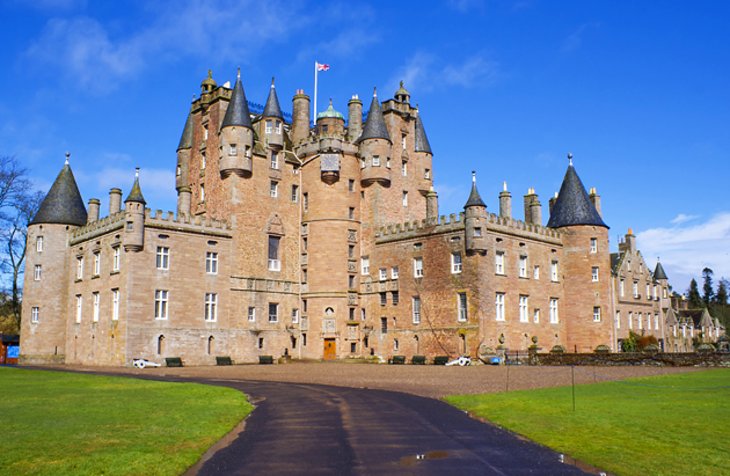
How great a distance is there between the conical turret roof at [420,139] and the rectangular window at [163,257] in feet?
78.3

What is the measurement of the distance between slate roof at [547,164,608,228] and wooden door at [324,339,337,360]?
21055mm

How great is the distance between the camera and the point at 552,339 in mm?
53156

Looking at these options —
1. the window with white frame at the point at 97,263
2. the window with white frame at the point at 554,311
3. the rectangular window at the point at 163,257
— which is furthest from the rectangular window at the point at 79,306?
the window with white frame at the point at 554,311

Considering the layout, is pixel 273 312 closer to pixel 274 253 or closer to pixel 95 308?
pixel 274 253

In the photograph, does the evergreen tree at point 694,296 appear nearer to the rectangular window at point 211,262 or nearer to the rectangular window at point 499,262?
the rectangular window at point 499,262

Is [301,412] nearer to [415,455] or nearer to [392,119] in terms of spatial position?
[415,455]

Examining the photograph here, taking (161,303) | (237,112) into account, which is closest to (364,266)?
(237,112)

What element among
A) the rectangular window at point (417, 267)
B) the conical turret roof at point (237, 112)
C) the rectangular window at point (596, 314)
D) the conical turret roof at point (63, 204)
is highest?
the conical turret roof at point (237, 112)

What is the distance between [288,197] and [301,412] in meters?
37.1

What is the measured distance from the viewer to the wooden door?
51.7 m

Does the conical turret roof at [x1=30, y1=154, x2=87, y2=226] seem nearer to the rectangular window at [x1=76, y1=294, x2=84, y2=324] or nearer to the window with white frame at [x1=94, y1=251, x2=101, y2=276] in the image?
the window with white frame at [x1=94, y1=251, x2=101, y2=276]

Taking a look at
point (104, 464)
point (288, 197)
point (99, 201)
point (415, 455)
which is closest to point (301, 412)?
point (415, 455)

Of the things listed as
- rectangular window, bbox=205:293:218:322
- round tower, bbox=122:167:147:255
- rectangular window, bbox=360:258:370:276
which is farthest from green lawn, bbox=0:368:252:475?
rectangular window, bbox=360:258:370:276

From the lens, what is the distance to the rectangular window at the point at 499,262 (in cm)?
4922
